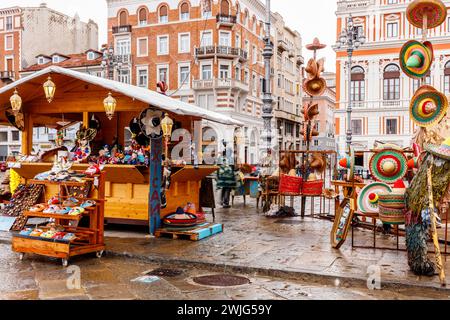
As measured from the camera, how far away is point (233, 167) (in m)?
15.0

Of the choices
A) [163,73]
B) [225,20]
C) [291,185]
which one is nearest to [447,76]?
[225,20]

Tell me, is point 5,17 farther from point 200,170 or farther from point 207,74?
point 200,170

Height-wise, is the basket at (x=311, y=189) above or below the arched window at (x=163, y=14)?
below

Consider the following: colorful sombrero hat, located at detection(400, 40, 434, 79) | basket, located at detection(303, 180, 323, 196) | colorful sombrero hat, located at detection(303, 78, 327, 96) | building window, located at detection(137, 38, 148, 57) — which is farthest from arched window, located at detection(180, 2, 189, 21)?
colorful sombrero hat, located at detection(400, 40, 434, 79)

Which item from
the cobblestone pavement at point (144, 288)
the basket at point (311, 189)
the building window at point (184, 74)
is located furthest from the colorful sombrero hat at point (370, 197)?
the building window at point (184, 74)

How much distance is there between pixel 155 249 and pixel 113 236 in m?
1.57

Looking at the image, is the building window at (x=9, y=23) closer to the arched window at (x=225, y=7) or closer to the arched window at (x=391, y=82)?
the arched window at (x=225, y=7)

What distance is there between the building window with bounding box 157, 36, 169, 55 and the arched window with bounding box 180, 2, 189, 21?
7.79 feet

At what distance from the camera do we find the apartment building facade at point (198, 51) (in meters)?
41.2

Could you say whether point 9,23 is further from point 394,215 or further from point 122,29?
point 394,215

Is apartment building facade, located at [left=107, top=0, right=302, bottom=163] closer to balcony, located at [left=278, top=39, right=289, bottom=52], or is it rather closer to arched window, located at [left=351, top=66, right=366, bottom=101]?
balcony, located at [left=278, top=39, right=289, bottom=52]

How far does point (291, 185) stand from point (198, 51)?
31.7 meters

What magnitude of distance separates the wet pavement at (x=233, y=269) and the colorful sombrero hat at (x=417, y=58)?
2881 mm
